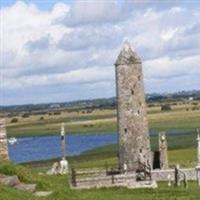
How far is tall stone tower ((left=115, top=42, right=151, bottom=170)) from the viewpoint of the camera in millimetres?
41219

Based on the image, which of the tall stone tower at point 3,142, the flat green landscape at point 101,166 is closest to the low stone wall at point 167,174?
the flat green landscape at point 101,166

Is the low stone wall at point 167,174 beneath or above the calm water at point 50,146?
beneath

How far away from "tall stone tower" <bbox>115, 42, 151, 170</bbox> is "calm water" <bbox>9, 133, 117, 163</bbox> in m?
43.0

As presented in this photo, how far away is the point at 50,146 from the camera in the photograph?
4483 inches

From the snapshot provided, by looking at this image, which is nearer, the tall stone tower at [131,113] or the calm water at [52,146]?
the tall stone tower at [131,113]

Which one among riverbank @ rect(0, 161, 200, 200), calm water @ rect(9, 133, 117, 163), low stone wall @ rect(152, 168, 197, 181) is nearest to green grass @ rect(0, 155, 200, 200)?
riverbank @ rect(0, 161, 200, 200)

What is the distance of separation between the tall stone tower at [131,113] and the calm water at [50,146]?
1692 inches

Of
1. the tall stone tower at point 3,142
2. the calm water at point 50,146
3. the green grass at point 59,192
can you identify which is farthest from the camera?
the calm water at point 50,146

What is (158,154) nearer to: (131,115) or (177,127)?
(131,115)

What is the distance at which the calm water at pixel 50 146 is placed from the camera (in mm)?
93625

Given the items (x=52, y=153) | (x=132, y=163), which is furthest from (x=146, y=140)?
(x=52, y=153)

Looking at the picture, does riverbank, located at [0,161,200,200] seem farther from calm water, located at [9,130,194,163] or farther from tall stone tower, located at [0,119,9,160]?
calm water, located at [9,130,194,163]

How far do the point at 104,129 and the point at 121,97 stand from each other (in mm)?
100786

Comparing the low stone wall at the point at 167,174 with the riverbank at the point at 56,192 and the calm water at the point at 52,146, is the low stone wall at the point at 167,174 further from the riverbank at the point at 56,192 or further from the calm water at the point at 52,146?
the calm water at the point at 52,146
